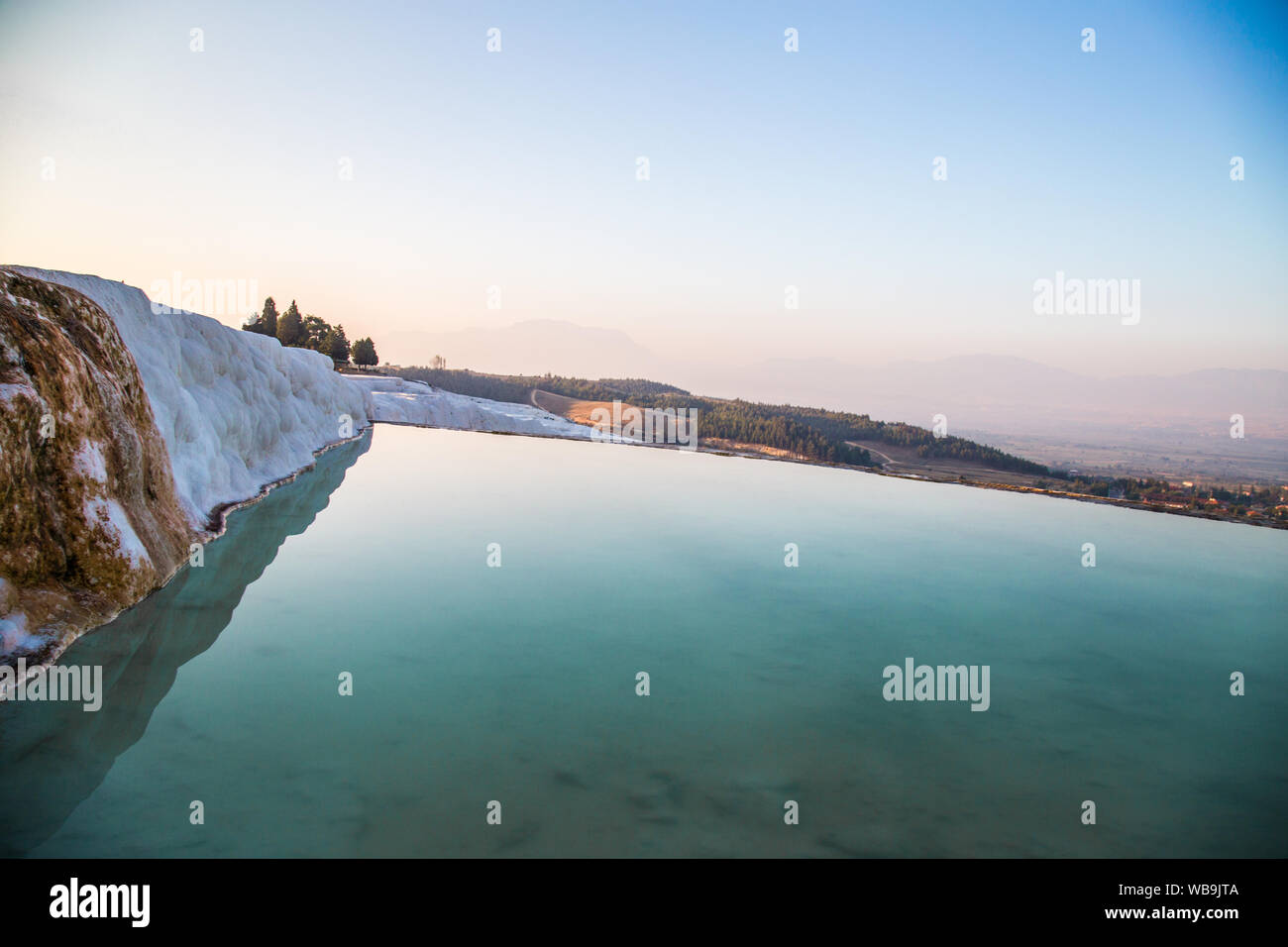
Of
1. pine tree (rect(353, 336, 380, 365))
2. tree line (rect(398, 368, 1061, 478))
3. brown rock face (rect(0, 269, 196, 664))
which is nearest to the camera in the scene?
brown rock face (rect(0, 269, 196, 664))

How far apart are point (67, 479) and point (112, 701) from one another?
356 centimetres

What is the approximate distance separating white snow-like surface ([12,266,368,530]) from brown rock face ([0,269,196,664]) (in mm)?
2077

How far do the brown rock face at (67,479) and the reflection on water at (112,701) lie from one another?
368mm

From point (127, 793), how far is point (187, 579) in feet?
21.0

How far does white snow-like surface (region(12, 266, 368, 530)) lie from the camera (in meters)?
14.3

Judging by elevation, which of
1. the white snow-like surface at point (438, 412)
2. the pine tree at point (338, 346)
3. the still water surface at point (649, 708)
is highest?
the pine tree at point (338, 346)

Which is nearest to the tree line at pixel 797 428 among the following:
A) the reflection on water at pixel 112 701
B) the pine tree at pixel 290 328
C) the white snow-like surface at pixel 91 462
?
the pine tree at pixel 290 328

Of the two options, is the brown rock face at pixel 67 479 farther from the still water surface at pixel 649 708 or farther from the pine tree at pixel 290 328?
the pine tree at pixel 290 328

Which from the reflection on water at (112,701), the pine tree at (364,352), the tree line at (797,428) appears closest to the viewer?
the reflection on water at (112,701)

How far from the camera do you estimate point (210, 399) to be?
18.0 metres

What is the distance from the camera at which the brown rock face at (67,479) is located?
7.75m

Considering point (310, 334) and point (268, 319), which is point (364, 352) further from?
point (268, 319)

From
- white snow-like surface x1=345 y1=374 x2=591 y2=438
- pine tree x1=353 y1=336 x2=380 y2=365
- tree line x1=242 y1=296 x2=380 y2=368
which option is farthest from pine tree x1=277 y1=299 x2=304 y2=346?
white snow-like surface x1=345 y1=374 x2=591 y2=438

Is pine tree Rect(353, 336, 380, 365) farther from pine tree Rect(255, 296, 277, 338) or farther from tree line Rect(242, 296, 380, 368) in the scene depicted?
pine tree Rect(255, 296, 277, 338)
